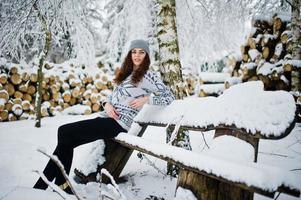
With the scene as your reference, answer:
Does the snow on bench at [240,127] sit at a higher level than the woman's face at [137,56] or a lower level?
lower

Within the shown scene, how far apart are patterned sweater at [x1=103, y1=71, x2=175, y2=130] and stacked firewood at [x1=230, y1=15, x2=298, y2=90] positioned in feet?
11.4

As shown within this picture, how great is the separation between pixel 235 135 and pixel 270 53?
5.04 meters

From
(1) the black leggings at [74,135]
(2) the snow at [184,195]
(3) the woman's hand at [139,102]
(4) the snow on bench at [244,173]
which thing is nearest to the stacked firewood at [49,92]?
(1) the black leggings at [74,135]

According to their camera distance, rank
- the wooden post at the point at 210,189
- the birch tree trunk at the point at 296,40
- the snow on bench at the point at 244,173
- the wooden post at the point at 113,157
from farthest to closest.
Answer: the birch tree trunk at the point at 296,40 → the wooden post at the point at 113,157 → the wooden post at the point at 210,189 → the snow on bench at the point at 244,173

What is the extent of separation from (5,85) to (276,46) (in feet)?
23.1

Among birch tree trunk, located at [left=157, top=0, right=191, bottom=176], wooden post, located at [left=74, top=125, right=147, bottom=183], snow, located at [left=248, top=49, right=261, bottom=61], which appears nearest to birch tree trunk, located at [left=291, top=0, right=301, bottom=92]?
snow, located at [left=248, top=49, right=261, bottom=61]

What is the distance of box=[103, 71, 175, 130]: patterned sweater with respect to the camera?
2.57m

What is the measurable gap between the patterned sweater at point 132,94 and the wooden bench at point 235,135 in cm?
50

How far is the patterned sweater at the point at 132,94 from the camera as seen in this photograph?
2574 mm

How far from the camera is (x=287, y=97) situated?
1.50 meters

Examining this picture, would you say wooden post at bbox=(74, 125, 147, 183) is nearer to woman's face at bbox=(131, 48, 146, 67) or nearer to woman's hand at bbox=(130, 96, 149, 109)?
woman's hand at bbox=(130, 96, 149, 109)

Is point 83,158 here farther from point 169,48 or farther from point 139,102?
point 169,48

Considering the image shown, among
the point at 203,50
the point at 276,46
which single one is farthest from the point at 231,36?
the point at 276,46

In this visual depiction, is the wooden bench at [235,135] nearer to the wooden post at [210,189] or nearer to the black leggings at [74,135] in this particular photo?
the wooden post at [210,189]
